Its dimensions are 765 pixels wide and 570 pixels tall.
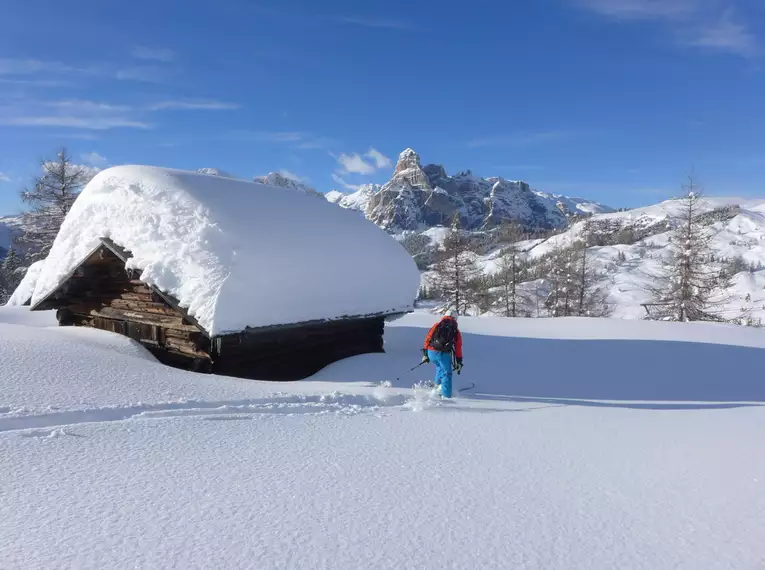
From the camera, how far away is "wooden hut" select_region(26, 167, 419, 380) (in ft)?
26.2

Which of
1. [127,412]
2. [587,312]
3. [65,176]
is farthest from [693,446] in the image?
[587,312]

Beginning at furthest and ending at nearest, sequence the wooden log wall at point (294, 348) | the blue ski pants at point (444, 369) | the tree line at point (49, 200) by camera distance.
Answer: the tree line at point (49, 200)
the wooden log wall at point (294, 348)
the blue ski pants at point (444, 369)

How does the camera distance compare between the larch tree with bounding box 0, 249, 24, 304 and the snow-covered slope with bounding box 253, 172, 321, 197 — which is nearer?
the snow-covered slope with bounding box 253, 172, 321, 197

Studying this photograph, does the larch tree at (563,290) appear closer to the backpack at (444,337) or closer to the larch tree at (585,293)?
the larch tree at (585,293)

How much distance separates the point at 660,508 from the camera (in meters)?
3.24

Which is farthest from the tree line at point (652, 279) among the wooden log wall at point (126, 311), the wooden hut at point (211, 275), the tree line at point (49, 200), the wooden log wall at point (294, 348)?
the tree line at point (49, 200)

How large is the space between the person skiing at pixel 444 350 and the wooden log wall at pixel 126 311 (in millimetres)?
4221

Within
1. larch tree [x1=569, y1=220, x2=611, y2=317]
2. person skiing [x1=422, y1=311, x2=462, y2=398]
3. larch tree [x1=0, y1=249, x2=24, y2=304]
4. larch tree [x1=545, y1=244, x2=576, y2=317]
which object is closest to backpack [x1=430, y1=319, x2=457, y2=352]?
person skiing [x1=422, y1=311, x2=462, y2=398]

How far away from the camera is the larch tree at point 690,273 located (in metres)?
24.0

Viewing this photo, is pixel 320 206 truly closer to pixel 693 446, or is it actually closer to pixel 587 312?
pixel 693 446

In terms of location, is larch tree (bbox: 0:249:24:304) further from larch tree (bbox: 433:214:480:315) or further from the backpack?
the backpack

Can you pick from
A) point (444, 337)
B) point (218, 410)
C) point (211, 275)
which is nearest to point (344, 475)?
point (218, 410)

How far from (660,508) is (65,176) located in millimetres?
29769

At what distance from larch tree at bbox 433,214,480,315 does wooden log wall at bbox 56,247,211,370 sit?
22088mm
